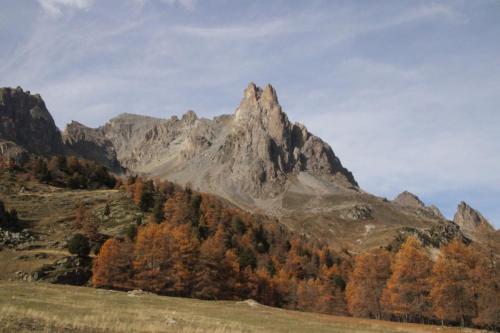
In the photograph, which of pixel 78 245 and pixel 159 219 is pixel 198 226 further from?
pixel 78 245

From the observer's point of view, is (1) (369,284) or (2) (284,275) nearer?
(1) (369,284)

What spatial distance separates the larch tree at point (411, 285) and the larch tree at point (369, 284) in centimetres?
1217

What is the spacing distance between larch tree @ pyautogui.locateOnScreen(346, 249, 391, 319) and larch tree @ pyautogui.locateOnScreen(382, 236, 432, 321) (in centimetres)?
1217

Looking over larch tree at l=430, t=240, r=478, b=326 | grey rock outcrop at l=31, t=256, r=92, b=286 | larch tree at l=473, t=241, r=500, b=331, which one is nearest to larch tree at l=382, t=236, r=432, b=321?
larch tree at l=430, t=240, r=478, b=326

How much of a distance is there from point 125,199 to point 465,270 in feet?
356

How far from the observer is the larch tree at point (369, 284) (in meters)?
95.8

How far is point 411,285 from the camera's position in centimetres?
7988

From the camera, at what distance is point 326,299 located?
112000 millimetres

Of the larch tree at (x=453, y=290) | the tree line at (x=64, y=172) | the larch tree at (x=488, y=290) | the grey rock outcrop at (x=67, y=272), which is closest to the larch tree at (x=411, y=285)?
the larch tree at (x=453, y=290)

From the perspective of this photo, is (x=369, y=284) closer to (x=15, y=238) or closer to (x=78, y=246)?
(x=78, y=246)

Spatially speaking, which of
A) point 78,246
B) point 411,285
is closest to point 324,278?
point 411,285

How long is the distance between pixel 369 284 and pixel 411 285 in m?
17.2

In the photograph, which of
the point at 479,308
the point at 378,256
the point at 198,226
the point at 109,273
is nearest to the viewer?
the point at 479,308

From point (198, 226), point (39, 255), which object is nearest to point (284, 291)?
point (198, 226)
